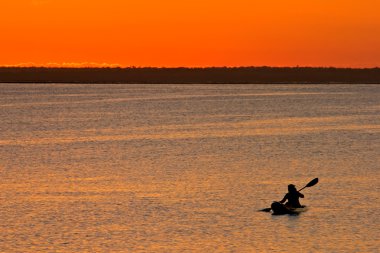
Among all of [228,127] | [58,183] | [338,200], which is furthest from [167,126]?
[338,200]

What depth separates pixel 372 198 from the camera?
47.5m

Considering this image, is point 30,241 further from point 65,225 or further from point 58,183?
point 58,183

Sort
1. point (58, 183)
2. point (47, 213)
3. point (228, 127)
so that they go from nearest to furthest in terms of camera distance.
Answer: point (47, 213) → point (58, 183) → point (228, 127)

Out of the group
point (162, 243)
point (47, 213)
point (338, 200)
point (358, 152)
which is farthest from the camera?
point (358, 152)

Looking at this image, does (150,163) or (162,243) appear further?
(150,163)

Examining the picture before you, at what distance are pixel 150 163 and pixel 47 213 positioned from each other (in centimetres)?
2339

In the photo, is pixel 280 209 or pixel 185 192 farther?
pixel 185 192

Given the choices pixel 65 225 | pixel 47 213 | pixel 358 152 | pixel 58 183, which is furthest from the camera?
pixel 358 152

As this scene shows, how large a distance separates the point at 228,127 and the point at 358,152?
38213mm

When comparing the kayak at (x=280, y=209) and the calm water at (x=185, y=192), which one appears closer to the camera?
the calm water at (x=185, y=192)

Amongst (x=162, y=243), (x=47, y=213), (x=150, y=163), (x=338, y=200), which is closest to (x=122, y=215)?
(x=47, y=213)

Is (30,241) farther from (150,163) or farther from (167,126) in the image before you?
(167,126)

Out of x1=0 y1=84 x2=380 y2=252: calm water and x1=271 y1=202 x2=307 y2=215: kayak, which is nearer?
x1=0 y1=84 x2=380 y2=252: calm water

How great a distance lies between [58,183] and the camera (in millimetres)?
54094
